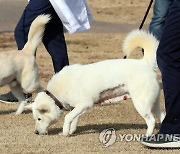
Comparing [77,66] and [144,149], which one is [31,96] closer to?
[77,66]

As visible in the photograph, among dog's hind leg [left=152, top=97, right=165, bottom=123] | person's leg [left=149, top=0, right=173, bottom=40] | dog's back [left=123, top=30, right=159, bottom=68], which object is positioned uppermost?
dog's back [left=123, top=30, right=159, bottom=68]

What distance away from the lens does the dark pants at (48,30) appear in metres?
6.35

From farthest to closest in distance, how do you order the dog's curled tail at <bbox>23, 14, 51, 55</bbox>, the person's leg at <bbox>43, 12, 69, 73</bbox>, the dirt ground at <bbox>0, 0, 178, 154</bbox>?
1. the person's leg at <bbox>43, 12, 69, 73</bbox>
2. the dog's curled tail at <bbox>23, 14, 51, 55</bbox>
3. the dirt ground at <bbox>0, 0, 178, 154</bbox>

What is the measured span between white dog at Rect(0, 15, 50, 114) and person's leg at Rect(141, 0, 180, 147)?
1843 millimetres

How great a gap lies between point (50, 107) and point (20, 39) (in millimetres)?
1688

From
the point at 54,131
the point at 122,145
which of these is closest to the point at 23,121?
the point at 54,131

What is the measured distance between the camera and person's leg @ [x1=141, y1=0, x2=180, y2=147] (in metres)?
Answer: 4.41

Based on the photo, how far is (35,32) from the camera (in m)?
6.16

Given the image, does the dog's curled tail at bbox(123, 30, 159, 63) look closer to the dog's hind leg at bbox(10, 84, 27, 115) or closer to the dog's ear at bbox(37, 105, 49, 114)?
the dog's ear at bbox(37, 105, 49, 114)

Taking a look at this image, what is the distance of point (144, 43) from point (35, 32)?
152 centimetres

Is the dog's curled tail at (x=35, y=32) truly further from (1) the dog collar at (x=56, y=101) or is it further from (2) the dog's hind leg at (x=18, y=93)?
(1) the dog collar at (x=56, y=101)

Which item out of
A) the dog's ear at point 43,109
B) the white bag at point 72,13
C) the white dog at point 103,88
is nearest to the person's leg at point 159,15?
the white bag at point 72,13

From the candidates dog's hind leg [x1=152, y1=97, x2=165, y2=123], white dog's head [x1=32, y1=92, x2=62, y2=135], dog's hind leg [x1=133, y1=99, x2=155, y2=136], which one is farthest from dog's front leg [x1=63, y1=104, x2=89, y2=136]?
dog's hind leg [x1=152, y1=97, x2=165, y2=123]

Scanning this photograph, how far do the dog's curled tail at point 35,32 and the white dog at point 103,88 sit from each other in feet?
3.63
